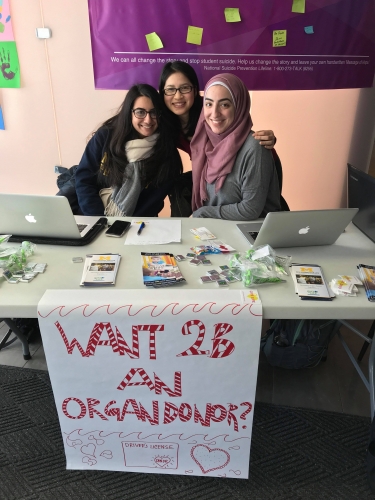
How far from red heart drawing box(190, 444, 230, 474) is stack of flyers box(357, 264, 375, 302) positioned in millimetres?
654

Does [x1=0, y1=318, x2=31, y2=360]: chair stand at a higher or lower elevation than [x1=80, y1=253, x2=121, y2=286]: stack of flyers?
lower

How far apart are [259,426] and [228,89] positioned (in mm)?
1340

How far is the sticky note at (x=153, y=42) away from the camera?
2270 mm

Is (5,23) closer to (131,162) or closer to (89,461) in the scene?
(131,162)

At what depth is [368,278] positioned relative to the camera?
3.60 feet

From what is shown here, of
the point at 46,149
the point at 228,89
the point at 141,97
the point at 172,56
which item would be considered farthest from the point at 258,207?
the point at 46,149

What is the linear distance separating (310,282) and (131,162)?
111cm

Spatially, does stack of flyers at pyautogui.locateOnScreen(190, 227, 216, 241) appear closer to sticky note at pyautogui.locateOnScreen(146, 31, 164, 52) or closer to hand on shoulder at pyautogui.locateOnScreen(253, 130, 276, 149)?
hand on shoulder at pyautogui.locateOnScreen(253, 130, 276, 149)

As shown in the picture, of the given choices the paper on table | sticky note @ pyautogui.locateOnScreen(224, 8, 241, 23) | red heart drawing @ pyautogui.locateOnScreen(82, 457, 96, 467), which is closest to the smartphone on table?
the paper on table

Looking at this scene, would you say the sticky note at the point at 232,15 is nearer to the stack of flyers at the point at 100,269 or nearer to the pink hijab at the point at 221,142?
the pink hijab at the point at 221,142

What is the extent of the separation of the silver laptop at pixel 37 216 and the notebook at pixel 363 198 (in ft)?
3.37

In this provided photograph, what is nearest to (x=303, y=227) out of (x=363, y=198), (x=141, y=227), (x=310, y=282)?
(x=310, y=282)

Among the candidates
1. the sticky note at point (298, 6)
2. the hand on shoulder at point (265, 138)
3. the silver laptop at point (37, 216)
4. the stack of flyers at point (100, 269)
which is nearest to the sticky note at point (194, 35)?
the sticky note at point (298, 6)

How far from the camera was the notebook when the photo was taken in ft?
4.36
